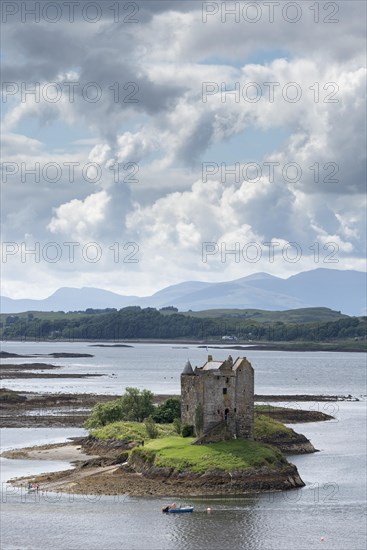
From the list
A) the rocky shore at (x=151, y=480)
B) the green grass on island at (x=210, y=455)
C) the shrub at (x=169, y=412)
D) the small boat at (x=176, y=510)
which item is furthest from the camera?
the shrub at (x=169, y=412)

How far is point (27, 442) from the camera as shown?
5098 inches

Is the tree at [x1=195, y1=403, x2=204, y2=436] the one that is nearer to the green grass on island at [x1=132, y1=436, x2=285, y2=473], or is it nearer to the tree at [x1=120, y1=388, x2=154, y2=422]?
the green grass on island at [x1=132, y1=436, x2=285, y2=473]

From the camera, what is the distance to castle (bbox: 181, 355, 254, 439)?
10225cm

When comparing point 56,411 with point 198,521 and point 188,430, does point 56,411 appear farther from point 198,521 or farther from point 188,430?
point 198,521

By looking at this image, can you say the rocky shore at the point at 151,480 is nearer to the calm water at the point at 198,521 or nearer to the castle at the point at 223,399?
the calm water at the point at 198,521

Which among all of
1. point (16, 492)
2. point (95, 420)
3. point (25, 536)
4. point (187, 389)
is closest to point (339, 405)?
point (95, 420)

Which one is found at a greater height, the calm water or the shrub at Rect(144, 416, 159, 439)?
the shrub at Rect(144, 416, 159, 439)

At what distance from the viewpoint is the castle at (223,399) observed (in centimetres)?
10225

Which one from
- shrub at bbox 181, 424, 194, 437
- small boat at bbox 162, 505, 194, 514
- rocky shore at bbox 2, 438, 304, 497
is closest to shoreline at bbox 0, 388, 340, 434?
rocky shore at bbox 2, 438, 304, 497

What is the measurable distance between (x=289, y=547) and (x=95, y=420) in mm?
55288

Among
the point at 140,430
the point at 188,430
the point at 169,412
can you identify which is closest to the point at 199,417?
the point at 188,430

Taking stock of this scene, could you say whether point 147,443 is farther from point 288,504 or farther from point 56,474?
point 288,504

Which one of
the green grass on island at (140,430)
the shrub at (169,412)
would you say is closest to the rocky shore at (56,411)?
the green grass on island at (140,430)

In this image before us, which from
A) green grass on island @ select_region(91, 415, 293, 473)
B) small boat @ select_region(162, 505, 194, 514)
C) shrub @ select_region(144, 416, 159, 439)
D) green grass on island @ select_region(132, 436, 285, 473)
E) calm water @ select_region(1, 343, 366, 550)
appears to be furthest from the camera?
shrub @ select_region(144, 416, 159, 439)
